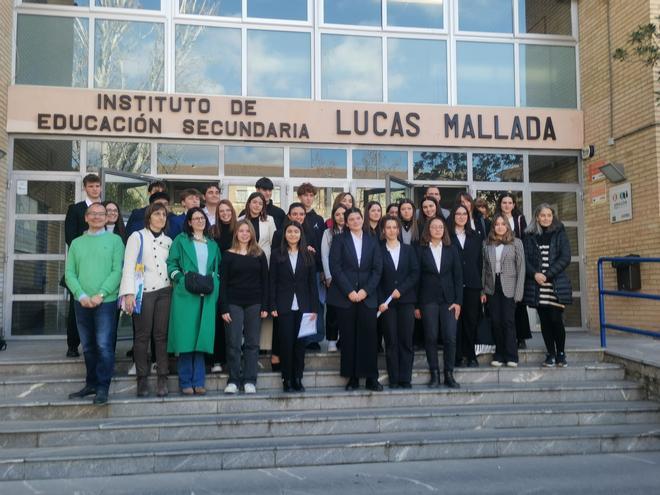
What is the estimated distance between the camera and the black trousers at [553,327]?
233 inches

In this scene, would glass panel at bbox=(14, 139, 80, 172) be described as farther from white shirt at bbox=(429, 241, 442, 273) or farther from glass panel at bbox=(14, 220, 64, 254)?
white shirt at bbox=(429, 241, 442, 273)

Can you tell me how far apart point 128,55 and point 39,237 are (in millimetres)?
3126

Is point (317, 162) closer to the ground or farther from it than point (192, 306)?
farther from it

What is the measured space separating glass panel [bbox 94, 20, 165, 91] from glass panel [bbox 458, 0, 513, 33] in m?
5.05

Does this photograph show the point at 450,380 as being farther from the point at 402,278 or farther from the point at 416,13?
the point at 416,13

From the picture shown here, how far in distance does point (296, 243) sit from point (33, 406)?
272 cm

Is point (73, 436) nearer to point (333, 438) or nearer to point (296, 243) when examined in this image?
point (333, 438)

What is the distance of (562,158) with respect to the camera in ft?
32.3

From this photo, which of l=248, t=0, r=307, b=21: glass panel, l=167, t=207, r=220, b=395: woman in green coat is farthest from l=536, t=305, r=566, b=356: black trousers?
l=248, t=0, r=307, b=21: glass panel

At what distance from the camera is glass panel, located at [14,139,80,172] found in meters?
8.68

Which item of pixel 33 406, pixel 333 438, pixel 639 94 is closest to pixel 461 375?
pixel 333 438

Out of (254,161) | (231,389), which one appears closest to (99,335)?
(231,389)

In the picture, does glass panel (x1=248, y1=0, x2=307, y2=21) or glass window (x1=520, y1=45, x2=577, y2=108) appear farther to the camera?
glass window (x1=520, y1=45, x2=577, y2=108)

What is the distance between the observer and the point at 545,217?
6.10m
